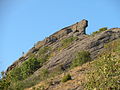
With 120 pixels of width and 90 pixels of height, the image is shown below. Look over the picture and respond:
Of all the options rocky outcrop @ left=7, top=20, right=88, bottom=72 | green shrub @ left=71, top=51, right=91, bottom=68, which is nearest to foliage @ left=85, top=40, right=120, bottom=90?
green shrub @ left=71, top=51, right=91, bottom=68

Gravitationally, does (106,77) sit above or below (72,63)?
below

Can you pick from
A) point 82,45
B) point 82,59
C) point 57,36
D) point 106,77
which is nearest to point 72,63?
point 82,59

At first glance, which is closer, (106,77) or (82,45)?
(106,77)

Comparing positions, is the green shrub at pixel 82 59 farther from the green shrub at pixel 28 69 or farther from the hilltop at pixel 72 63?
the green shrub at pixel 28 69

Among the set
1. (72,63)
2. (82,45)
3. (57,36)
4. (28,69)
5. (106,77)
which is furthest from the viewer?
(57,36)

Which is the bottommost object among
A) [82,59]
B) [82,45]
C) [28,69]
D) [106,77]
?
[106,77]

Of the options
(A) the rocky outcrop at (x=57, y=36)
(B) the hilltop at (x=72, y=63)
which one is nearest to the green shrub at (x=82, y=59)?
(B) the hilltop at (x=72, y=63)

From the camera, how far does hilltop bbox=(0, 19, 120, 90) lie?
22.3 meters

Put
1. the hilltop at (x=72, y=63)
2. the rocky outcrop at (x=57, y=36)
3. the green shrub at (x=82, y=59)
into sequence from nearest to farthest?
the hilltop at (x=72, y=63) < the green shrub at (x=82, y=59) < the rocky outcrop at (x=57, y=36)

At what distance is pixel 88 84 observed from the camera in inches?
837

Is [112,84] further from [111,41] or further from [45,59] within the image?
[45,59]

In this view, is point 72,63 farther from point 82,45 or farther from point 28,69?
point 28,69

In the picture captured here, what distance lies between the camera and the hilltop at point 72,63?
73.1ft

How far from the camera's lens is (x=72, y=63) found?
228ft
